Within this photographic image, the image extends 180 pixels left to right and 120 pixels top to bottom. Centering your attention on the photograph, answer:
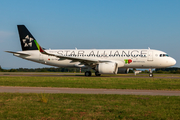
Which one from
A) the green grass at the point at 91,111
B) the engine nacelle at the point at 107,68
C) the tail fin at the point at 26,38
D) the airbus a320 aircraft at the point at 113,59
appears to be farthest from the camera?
the tail fin at the point at 26,38

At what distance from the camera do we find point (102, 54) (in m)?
35.0

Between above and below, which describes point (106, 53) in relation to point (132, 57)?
above

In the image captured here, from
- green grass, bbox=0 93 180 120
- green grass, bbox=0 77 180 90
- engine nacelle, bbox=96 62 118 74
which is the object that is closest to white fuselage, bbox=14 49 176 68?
engine nacelle, bbox=96 62 118 74

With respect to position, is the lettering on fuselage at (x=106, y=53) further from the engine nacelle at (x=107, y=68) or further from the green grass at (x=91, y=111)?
the green grass at (x=91, y=111)

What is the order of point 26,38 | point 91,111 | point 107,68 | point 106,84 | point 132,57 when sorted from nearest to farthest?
1. point 91,111
2. point 106,84
3. point 107,68
4. point 132,57
5. point 26,38

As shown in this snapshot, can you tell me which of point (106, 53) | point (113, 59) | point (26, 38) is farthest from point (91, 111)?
point (26, 38)

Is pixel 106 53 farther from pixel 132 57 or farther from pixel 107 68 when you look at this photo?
pixel 132 57

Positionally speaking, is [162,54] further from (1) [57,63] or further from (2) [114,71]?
(1) [57,63]

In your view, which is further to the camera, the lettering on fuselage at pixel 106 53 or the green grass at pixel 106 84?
the lettering on fuselage at pixel 106 53

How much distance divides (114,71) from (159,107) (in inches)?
885

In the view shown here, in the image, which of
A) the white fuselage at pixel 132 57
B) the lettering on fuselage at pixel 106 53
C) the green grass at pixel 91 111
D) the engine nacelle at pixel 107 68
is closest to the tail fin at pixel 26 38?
the lettering on fuselage at pixel 106 53

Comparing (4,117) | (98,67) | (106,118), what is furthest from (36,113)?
(98,67)

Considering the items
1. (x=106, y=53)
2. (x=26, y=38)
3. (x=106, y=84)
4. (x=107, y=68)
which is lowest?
(x=106, y=84)

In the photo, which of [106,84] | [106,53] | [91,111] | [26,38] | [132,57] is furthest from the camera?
[26,38]
